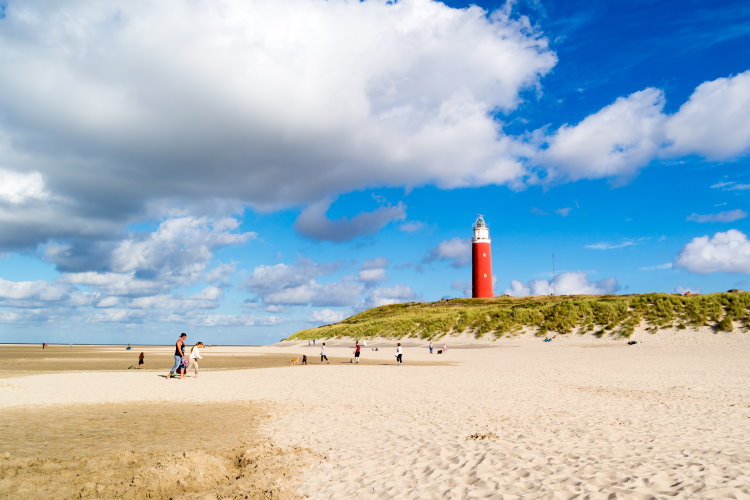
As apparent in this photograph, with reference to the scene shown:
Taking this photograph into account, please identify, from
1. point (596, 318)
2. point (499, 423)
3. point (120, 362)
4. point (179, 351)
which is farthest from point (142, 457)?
point (596, 318)

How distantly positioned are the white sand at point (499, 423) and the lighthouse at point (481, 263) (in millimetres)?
58924

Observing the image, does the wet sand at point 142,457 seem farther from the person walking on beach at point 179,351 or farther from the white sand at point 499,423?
the person walking on beach at point 179,351

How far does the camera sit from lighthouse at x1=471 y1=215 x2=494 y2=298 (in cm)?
8919

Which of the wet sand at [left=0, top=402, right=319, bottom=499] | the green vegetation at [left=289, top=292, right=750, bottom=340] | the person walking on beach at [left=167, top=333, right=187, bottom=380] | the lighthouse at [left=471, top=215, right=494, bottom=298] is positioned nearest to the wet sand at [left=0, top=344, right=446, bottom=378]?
the person walking on beach at [left=167, top=333, right=187, bottom=380]

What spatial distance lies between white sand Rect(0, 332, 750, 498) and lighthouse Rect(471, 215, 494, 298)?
58924 mm

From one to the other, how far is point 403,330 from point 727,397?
52795 mm

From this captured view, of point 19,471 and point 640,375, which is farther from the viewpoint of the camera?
point 640,375

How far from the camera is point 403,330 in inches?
2714

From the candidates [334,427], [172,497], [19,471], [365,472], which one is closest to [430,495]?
[365,472]

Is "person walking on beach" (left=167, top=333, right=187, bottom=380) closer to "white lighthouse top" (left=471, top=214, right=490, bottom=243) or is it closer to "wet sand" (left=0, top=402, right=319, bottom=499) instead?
"wet sand" (left=0, top=402, right=319, bottom=499)

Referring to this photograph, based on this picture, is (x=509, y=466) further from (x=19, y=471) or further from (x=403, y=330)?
(x=403, y=330)

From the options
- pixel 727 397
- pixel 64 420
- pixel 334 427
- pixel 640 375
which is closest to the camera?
pixel 334 427

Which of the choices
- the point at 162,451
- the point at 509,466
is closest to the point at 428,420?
the point at 509,466

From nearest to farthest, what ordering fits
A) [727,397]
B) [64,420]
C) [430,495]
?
1. [430,495]
2. [64,420]
3. [727,397]
